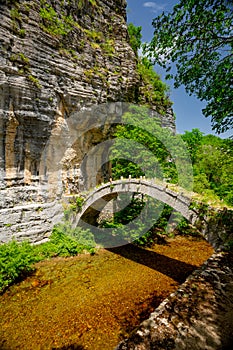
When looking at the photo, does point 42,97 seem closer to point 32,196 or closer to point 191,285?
point 32,196

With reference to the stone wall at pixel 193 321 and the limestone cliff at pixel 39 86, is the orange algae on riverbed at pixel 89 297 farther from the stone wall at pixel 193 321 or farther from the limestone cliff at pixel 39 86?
the stone wall at pixel 193 321

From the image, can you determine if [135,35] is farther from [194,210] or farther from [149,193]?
[194,210]

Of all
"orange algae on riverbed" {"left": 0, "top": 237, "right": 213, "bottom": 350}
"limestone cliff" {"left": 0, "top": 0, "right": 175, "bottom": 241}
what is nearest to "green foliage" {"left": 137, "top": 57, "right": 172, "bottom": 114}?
"limestone cliff" {"left": 0, "top": 0, "right": 175, "bottom": 241}

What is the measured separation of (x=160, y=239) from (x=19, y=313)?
9.40m

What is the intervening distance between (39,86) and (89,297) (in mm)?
10903

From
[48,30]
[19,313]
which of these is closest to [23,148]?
[48,30]

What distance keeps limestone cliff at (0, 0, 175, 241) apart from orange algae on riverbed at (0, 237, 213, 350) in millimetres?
3540

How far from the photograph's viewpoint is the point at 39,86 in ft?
36.1

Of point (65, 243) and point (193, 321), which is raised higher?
point (193, 321)

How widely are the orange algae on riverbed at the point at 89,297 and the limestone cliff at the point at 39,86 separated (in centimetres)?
354

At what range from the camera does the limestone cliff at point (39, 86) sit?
33.5 feet

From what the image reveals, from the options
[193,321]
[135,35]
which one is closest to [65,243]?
[193,321]

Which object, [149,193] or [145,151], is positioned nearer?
[149,193]

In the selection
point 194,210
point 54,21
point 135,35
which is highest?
point 135,35
